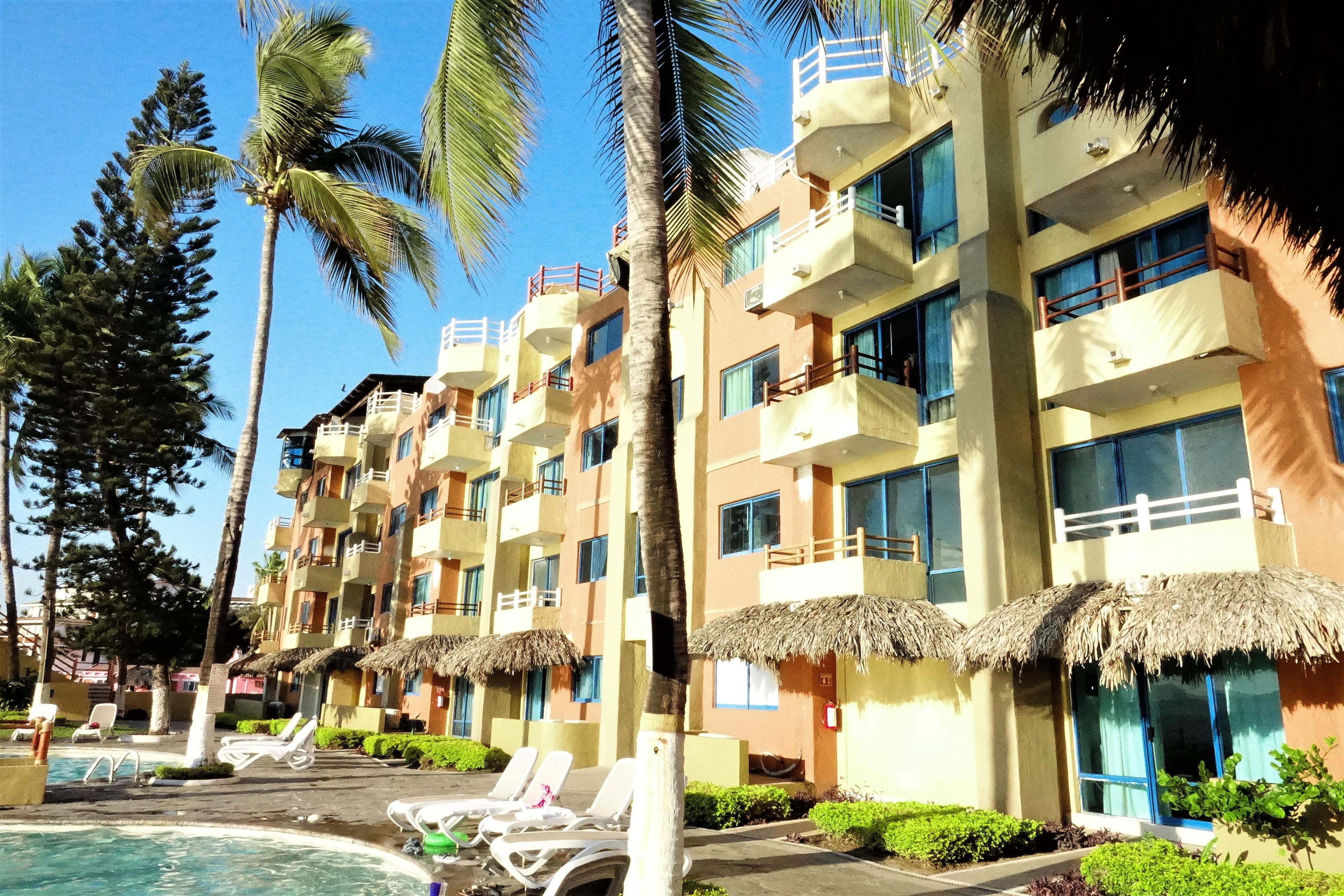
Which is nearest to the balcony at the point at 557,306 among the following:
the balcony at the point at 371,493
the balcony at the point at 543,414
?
the balcony at the point at 543,414

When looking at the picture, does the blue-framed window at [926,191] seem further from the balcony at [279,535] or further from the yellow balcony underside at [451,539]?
the balcony at [279,535]

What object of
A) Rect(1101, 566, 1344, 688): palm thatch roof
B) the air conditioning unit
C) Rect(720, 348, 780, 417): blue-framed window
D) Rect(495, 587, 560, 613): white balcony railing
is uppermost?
the air conditioning unit

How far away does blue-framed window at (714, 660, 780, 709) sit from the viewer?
18.5 metres

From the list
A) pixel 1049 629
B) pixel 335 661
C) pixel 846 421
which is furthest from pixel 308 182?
pixel 335 661

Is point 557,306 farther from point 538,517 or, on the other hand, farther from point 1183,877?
point 1183,877

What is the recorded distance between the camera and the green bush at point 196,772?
18203mm

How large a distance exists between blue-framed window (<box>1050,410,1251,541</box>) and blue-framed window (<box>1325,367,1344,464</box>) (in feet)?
3.45

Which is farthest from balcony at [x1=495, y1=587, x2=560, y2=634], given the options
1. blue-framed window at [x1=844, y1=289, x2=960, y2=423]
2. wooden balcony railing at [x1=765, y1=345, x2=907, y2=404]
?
blue-framed window at [x1=844, y1=289, x2=960, y2=423]

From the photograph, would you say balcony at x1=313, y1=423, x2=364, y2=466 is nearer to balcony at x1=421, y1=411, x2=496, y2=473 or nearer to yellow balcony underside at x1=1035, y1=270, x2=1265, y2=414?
balcony at x1=421, y1=411, x2=496, y2=473

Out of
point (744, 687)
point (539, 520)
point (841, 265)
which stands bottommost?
point (744, 687)

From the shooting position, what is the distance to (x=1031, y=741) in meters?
13.3

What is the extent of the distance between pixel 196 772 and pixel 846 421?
1365 centimetres

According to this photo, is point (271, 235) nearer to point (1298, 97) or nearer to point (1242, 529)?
→ point (1242, 529)

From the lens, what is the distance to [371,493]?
40156mm
